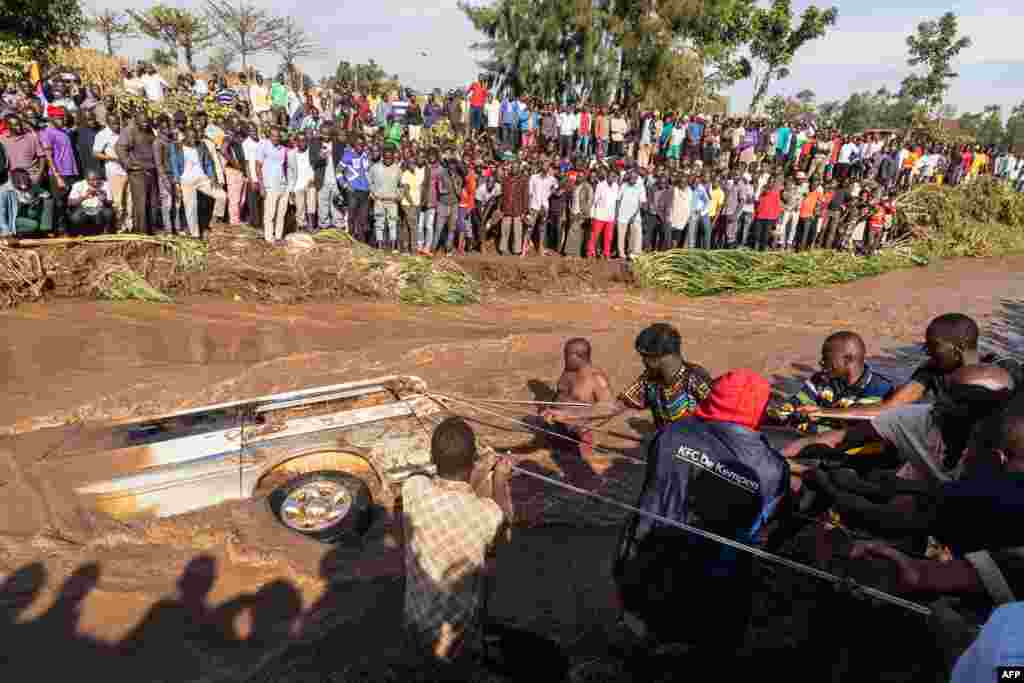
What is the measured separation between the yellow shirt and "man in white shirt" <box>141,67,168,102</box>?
1251 cm

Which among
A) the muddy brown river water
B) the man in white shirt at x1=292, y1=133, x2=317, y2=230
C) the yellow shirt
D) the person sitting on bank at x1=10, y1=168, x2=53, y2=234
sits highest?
the yellow shirt

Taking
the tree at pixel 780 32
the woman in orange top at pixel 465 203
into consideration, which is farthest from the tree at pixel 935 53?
the woman in orange top at pixel 465 203

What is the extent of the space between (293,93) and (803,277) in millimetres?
12593

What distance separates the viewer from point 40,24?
15.2m

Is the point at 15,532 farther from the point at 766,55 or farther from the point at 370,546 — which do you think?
the point at 766,55

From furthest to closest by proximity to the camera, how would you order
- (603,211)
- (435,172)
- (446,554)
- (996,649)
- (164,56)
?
1. (164,56)
2. (603,211)
3. (435,172)
4. (446,554)
5. (996,649)

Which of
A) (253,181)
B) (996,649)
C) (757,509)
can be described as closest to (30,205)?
(253,181)

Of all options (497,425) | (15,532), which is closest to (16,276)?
(15,532)

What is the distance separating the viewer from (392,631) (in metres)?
3.73

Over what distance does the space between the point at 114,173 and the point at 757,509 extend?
1101 centimetres

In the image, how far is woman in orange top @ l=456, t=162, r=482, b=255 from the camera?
12.6m

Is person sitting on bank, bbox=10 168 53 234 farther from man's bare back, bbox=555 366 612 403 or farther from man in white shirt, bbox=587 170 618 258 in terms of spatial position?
man in white shirt, bbox=587 170 618 258

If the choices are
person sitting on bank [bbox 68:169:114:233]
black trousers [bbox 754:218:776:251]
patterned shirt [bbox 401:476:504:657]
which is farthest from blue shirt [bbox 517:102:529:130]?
patterned shirt [bbox 401:476:504:657]

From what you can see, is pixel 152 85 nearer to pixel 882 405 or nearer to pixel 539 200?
pixel 539 200
